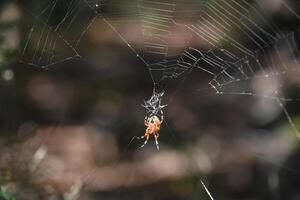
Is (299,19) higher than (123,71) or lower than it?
higher

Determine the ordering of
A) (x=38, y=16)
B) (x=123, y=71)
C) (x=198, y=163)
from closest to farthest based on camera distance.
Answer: (x=38, y=16), (x=198, y=163), (x=123, y=71)

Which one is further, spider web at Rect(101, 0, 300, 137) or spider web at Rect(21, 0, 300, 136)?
spider web at Rect(101, 0, 300, 137)

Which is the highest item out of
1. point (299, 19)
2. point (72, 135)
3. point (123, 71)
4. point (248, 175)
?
point (299, 19)

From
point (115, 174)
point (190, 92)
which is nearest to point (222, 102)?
point (190, 92)

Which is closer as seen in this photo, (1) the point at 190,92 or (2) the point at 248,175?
(2) the point at 248,175

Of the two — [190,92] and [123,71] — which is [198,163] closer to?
[190,92]
